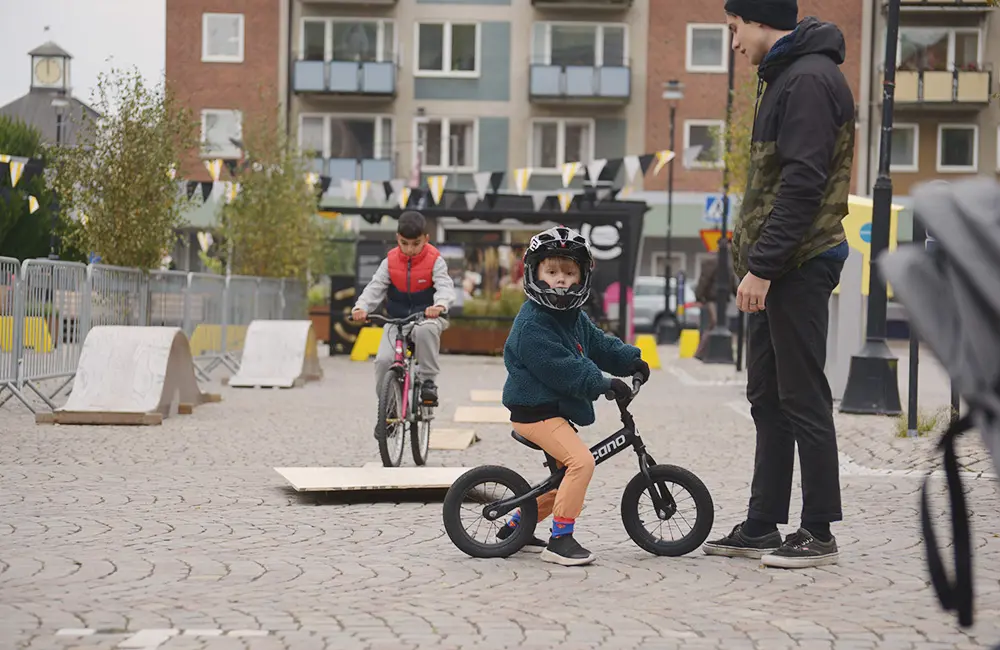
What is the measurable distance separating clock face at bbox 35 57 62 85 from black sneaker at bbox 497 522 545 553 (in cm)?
6767

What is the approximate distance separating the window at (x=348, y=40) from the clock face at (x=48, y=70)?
19115 mm

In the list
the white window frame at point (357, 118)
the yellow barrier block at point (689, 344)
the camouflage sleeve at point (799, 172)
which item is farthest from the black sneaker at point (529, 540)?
the white window frame at point (357, 118)

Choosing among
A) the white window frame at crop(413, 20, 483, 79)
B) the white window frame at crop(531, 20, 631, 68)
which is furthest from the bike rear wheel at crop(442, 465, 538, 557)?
the white window frame at crop(413, 20, 483, 79)

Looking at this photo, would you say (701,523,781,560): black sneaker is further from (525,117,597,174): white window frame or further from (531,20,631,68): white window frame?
(531,20,631,68): white window frame

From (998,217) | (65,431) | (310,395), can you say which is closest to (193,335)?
(310,395)

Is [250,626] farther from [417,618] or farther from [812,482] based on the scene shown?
[812,482]

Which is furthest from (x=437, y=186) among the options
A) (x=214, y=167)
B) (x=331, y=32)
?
(x=331, y=32)

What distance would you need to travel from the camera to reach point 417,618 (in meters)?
5.29

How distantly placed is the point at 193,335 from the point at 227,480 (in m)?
11.5

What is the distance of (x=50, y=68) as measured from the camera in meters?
71.1

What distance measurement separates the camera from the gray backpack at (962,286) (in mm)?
2742

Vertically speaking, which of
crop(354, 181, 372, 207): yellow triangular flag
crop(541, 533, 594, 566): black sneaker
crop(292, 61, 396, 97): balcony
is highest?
crop(292, 61, 396, 97): balcony

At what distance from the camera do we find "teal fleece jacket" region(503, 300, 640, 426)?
259 inches

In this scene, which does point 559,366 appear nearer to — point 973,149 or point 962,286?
point 962,286
